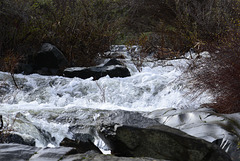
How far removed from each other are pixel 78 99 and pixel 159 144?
4.05 meters

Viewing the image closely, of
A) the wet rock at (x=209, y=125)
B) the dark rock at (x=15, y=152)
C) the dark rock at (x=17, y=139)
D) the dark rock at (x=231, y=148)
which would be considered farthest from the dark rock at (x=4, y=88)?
the dark rock at (x=231, y=148)

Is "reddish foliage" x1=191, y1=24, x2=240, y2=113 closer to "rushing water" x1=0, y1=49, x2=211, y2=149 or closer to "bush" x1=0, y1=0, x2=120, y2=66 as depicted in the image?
"rushing water" x1=0, y1=49, x2=211, y2=149

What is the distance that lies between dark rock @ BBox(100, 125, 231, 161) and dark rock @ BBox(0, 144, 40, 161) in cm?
130

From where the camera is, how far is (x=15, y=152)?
2.17 meters

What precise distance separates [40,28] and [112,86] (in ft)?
12.9

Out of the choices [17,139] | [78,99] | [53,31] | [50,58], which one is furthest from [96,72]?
[17,139]

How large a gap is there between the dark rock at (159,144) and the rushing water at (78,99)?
81 cm

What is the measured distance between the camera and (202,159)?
3.03 metres

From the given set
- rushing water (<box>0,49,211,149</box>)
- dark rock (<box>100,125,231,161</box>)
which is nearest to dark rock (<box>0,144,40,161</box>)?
dark rock (<box>100,125,231,161</box>)

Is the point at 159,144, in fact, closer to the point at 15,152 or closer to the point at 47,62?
the point at 15,152

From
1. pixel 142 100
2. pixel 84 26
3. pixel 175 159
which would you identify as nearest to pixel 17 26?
pixel 84 26

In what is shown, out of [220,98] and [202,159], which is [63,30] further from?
[202,159]

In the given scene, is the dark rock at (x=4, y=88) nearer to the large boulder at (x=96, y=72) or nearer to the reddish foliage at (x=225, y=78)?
the large boulder at (x=96, y=72)

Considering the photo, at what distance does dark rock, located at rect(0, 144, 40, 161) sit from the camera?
209cm
